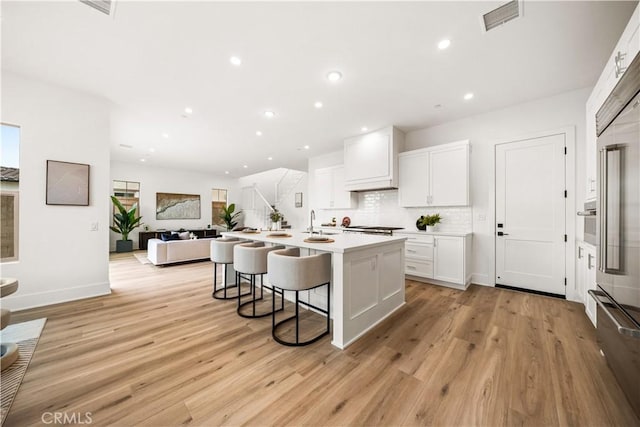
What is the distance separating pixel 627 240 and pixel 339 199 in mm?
4493

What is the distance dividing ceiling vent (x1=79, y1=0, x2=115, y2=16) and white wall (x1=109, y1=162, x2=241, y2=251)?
7742 mm

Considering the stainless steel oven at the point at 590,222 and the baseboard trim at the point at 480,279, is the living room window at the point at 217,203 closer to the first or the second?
the baseboard trim at the point at 480,279

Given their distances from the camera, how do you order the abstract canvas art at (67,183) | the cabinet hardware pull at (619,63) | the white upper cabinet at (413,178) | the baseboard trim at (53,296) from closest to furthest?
the cabinet hardware pull at (619,63)
the baseboard trim at (53,296)
the abstract canvas art at (67,183)
the white upper cabinet at (413,178)

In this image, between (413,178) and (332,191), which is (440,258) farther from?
(332,191)

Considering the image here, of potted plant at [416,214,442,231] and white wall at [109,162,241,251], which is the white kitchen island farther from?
white wall at [109,162,241,251]

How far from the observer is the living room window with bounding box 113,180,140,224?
7984mm

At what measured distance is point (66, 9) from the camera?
1938 mm

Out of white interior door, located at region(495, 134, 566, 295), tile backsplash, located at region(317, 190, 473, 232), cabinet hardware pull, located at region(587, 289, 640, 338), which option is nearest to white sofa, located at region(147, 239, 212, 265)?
tile backsplash, located at region(317, 190, 473, 232)

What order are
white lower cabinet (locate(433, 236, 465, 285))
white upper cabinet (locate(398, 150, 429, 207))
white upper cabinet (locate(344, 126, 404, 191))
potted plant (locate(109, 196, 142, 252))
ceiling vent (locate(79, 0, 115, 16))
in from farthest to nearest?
1. potted plant (locate(109, 196, 142, 252))
2. white upper cabinet (locate(344, 126, 404, 191))
3. white upper cabinet (locate(398, 150, 429, 207))
4. white lower cabinet (locate(433, 236, 465, 285))
5. ceiling vent (locate(79, 0, 115, 16))

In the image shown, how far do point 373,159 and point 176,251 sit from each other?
4.82 meters

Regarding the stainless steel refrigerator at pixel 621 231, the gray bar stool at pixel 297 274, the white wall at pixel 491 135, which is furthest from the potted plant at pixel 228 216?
the stainless steel refrigerator at pixel 621 231

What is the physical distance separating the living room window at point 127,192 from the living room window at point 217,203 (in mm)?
2584

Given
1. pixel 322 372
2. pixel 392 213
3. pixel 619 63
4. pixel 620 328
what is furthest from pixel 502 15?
pixel 392 213

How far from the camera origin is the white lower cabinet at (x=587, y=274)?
2.29 meters
